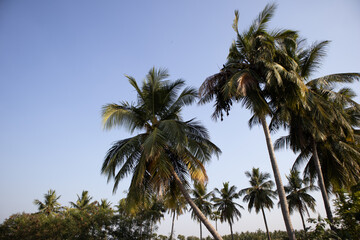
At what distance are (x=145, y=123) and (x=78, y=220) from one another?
16100 mm

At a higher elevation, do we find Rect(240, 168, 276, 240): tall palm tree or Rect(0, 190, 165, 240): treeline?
Rect(240, 168, 276, 240): tall palm tree

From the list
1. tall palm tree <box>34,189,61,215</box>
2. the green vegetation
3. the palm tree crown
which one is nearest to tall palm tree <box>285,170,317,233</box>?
the palm tree crown

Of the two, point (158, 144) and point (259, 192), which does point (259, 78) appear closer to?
point (158, 144)

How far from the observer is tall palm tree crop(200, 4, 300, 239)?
9058mm

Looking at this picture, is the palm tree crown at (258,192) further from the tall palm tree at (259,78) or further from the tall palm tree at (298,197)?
the tall palm tree at (259,78)

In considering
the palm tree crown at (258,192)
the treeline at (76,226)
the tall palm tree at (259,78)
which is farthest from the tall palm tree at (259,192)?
the tall palm tree at (259,78)

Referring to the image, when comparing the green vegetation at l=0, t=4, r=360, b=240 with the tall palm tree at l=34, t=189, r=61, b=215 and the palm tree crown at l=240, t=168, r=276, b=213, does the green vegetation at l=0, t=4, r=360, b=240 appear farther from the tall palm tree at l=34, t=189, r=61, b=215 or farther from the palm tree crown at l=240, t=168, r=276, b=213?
the tall palm tree at l=34, t=189, r=61, b=215

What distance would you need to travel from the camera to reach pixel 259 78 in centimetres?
988

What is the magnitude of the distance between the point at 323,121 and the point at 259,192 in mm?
21849

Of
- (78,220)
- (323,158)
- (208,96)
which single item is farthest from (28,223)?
(323,158)

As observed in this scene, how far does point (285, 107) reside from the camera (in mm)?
10055

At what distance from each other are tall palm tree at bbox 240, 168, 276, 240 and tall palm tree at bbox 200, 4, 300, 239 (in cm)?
2192

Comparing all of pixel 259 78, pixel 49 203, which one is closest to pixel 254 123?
pixel 259 78

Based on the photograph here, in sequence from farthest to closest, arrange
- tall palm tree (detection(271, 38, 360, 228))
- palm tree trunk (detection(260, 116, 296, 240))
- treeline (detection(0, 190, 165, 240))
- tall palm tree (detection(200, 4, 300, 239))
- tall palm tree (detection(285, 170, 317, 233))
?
1. tall palm tree (detection(285, 170, 317, 233))
2. treeline (detection(0, 190, 165, 240))
3. tall palm tree (detection(271, 38, 360, 228))
4. tall palm tree (detection(200, 4, 300, 239))
5. palm tree trunk (detection(260, 116, 296, 240))
